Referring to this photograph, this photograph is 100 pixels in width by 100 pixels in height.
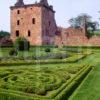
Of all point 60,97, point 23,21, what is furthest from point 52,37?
point 60,97

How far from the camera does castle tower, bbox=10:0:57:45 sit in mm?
41938

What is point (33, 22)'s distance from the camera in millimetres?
42906

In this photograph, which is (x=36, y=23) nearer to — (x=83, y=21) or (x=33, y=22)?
(x=33, y=22)

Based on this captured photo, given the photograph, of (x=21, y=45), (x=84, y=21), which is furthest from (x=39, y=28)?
(x=84, y=21)

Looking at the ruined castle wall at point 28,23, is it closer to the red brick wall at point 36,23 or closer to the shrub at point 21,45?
the red brick wall at point 36,23

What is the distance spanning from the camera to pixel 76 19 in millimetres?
78875

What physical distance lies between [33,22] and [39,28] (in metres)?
1.58

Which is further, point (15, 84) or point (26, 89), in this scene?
point (15, 84)

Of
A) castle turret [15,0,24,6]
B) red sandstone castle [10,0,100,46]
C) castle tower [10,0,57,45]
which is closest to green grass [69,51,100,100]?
red sandstone castle [10,0,100,46]

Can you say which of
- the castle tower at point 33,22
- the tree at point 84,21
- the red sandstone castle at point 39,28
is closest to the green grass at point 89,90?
the red sandstone castle at point 39,28

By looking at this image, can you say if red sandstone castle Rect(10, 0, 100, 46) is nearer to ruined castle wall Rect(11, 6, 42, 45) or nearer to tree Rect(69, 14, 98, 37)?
ruined castle wall Rect(11, 6, 42, 45)

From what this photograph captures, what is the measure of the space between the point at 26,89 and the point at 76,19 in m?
72.3

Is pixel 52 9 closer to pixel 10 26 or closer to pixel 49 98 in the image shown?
pixel 10 26

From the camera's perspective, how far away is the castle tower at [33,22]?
138 feet
